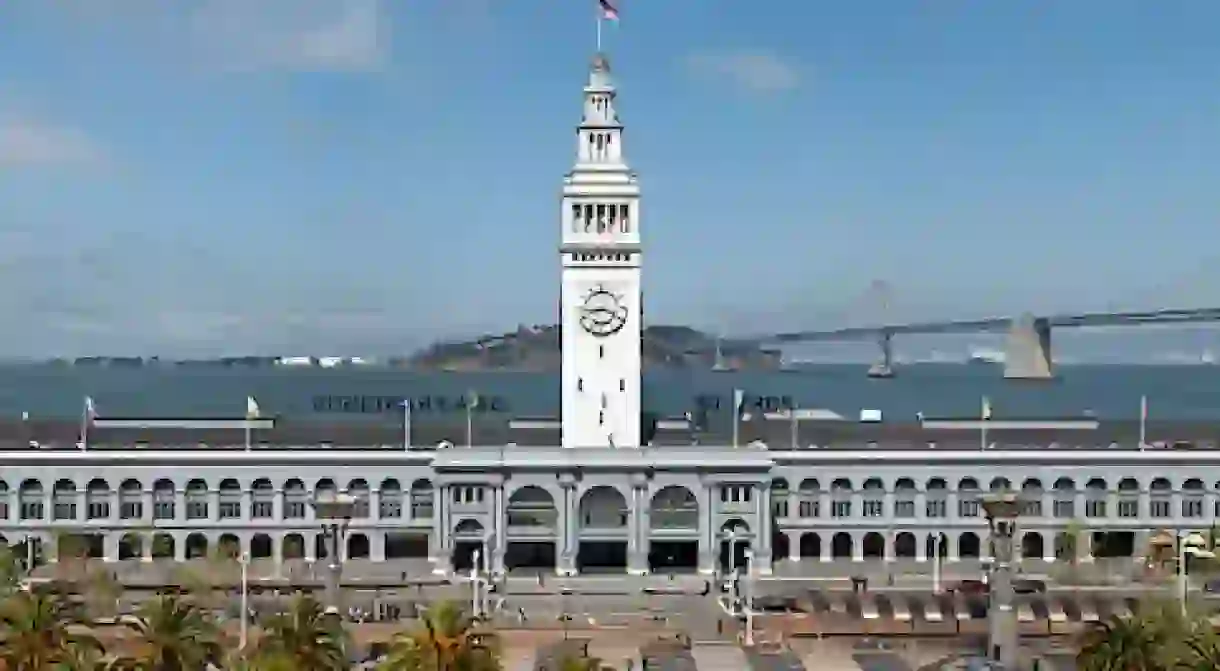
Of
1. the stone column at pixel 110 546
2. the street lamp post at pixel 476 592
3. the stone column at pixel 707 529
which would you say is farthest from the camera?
the stone column at pixel 110 546

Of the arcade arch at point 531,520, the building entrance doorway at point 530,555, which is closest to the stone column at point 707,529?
the arcade arch at point 531,520

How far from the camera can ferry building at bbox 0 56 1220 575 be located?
278 ft

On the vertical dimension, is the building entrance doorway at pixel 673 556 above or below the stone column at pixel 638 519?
below

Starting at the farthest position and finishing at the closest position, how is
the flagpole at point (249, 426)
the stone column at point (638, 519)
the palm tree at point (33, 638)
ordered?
the flagpole at point (249, 426) → the stone column at point (638, 519) → the palm tree at point (33, 638)

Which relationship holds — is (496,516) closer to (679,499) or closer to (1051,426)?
(679,499)

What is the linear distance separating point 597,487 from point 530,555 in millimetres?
4790

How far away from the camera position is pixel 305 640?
50625 mm

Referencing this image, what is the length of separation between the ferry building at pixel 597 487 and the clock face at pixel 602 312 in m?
0.07

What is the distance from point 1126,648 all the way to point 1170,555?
37640 mm

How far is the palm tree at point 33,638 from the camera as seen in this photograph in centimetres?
4894

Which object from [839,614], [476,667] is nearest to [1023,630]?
[839,614]

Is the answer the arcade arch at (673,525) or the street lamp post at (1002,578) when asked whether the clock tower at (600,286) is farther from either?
the street lamp post at (1002,578)

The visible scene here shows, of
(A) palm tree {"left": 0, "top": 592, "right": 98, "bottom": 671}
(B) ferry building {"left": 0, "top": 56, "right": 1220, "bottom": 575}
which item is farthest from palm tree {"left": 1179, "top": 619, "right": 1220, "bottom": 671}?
(B) ferry building {"left": 0, "top": 56, "right": 1220, "bottom": 575}

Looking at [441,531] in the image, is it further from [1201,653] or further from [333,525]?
[1201,653]
